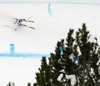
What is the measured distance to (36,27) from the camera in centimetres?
862

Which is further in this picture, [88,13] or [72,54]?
[88,13]

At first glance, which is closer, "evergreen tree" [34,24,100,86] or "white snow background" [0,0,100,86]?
"evergreen tree" [34,24,100,86]

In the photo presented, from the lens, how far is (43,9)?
9.77 m

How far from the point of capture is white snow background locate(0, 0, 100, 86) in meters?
6.73

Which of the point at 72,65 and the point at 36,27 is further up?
the point at 36,27

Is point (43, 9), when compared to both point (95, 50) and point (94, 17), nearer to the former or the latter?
point (94, 17)

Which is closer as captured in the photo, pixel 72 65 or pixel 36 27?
pixel 72 65

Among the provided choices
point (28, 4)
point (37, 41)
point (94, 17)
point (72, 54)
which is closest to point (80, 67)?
point (72, 54)

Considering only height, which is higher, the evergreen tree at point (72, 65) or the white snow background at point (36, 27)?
the white snow background at point (36, 27)

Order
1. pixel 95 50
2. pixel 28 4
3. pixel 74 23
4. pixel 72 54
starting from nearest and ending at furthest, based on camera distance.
Result: pixel 95 50, pixel 72 54, pixel 74 23, pixel 28 4

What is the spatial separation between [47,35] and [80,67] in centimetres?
514

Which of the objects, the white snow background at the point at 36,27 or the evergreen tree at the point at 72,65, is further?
the white snow background at the point at 36,27

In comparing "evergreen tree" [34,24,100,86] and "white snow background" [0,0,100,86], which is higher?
"white snow background" [0,0,100,86]

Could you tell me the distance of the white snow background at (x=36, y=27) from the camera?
22.1ft
